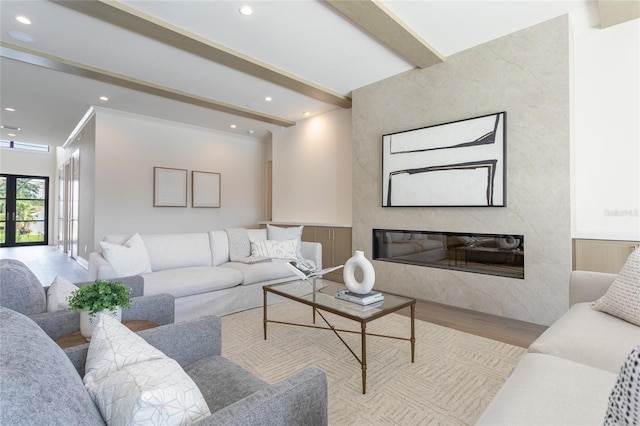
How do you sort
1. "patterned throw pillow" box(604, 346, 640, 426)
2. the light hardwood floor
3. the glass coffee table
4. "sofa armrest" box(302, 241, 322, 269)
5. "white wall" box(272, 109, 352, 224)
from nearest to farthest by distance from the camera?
1. "patterned throw pillow" box(604, 346, 640, 426)
2. the glass coffee table
3. the light hardwood floor
4. "sofa armrest" box(302, 241, 322, 269)
5. "white wall" box(272, 109, 352, 224)

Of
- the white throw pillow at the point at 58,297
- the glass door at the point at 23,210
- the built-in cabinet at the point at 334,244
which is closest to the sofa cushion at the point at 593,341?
the white throw pillow at the point at 58,297

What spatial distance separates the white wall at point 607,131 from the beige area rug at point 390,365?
1518mm

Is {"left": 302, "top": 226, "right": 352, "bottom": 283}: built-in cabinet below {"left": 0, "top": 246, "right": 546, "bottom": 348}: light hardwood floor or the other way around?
the other way around

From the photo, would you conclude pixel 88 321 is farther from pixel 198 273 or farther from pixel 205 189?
pixel 205 189

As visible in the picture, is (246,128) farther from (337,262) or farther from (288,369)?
(288,369)

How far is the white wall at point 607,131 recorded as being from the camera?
2799 mm

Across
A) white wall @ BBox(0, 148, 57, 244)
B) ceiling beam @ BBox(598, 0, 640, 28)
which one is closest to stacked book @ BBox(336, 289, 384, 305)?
ceiling beam @ BBox(598, 0, 640, 28)

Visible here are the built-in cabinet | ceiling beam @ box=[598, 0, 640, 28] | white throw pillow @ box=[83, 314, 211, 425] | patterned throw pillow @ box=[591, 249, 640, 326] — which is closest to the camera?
white throw pillow @ box=[83, 314, 211, 425]

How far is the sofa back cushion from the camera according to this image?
3312 mm

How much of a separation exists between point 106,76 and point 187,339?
392cm

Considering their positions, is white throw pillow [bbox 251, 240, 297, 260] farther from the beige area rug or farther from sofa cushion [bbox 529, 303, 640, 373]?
sofa cushion [bbox 529, 303, 640, 373]

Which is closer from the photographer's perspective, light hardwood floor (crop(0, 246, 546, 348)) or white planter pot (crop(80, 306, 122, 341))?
white planter pot (crop(80, 306, 122, 341))

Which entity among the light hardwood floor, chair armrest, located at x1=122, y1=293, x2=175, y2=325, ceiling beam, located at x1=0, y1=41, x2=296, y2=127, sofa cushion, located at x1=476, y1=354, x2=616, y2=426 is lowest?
the light hardwood floor

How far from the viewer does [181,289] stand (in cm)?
291
